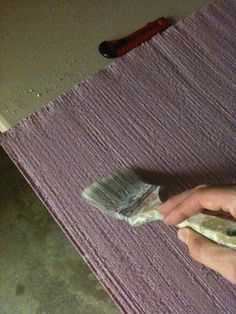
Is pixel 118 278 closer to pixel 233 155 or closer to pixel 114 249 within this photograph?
pixel 114 249

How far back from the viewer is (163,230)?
59 cm

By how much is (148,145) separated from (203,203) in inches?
6.0

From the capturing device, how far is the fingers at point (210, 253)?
47 centimetres

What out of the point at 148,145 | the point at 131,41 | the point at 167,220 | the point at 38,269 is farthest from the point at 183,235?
the point at 38,269

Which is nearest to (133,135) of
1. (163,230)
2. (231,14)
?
(163,230)

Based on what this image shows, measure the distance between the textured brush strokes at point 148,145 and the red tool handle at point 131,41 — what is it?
2 cm

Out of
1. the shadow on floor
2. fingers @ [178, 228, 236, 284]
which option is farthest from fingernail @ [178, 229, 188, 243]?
the shadow on floor

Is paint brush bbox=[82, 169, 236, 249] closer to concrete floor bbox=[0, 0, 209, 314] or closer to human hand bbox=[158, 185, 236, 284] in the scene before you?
human hand bbox=[158, 185, 236, 284]

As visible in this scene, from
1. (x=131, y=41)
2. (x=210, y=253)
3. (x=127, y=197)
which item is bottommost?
(x=210, y=253)

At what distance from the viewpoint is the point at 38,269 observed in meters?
1.15

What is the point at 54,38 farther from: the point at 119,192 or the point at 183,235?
the point at 183,235

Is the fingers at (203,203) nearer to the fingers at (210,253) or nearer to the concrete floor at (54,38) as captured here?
the fingers at (210,253)

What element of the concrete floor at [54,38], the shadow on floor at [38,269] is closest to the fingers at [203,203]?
the concrete floor at [54,38]

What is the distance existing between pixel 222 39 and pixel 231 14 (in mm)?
59
